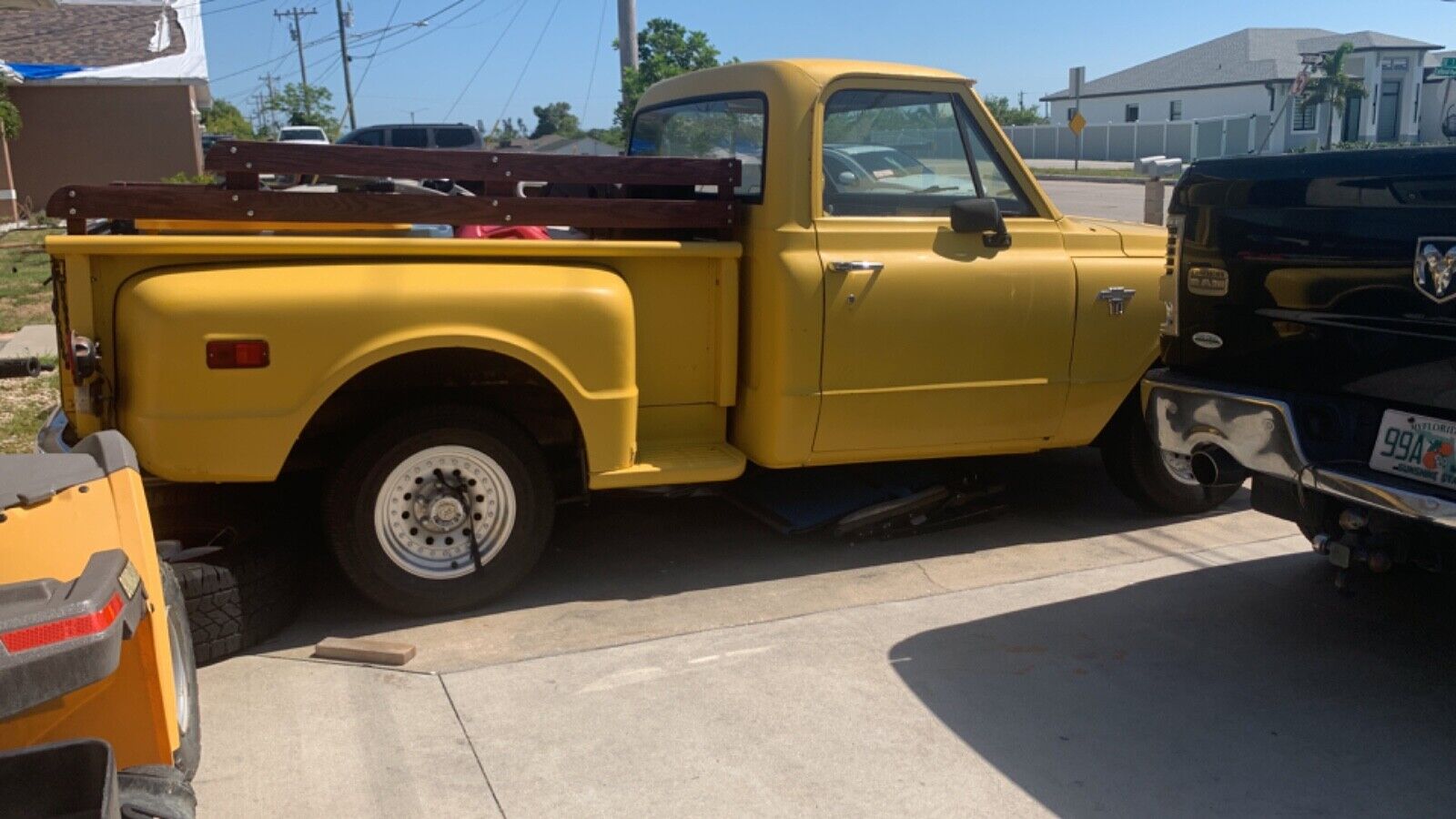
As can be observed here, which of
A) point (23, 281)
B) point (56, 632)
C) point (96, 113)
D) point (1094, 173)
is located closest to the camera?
point (56, 632)

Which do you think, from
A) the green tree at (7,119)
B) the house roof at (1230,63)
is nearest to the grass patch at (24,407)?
the green tree at (7,119)

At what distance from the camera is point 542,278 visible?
4.61 m

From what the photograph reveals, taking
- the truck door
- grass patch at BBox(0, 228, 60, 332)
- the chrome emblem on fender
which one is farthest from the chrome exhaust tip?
grass patch at BBox(0, 228, 60, 332)

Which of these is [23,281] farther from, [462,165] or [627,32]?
[462,165]

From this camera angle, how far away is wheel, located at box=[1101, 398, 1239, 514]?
586cm

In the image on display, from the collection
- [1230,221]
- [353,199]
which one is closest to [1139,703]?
[1230,221]

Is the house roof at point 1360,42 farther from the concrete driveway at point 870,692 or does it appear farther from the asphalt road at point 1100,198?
the concrete driveway at point 870,692

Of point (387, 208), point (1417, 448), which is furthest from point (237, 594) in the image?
point (1417, 448)

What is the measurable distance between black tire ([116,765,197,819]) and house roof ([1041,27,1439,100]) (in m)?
50.7

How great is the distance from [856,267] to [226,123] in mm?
41857

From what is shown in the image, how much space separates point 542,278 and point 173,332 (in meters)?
1.25

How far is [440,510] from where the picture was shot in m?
4.71

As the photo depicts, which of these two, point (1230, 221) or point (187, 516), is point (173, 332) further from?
point (1230, 221)

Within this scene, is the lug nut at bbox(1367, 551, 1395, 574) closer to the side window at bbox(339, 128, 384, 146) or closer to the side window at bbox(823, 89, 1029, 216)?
the side window at bbox(823, 89, 1029, 216)
